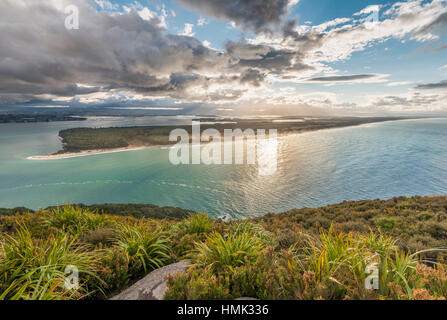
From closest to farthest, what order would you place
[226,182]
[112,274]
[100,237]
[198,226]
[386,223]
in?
1. [112,274]
2. [100,237]
3. [198,226]
4. [386,223]
5. [226,182]

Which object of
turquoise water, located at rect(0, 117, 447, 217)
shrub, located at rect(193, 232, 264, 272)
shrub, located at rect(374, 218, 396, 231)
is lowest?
turquoise water, located at rect(0, 117, 447, 217)

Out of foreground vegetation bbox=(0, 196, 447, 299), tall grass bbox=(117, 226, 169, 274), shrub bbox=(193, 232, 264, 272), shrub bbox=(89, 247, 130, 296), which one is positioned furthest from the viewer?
tall grass bbox=(117, 226, 169, 274)

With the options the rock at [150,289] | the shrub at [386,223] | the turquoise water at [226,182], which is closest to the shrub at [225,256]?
the rock at [150,289]

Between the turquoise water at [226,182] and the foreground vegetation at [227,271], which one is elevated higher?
the foreground vegetation at [227,271]

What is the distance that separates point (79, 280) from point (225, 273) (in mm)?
2915

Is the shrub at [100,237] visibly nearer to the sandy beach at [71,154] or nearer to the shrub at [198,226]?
the shrub at [198,226]

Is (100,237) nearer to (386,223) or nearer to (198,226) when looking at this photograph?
(198,226)

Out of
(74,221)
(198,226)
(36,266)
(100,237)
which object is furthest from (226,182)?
(36,266)

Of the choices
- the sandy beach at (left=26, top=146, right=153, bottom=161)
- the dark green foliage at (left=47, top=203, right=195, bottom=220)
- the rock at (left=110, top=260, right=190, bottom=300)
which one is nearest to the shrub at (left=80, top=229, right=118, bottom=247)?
the rock at (left=110, top=260, right=190, bottom=300)

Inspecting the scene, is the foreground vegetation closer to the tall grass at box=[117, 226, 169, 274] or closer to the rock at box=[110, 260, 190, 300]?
the tall grass at box=[117, 226, 169, 274]

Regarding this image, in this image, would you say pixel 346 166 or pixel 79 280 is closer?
pixel 79 280
